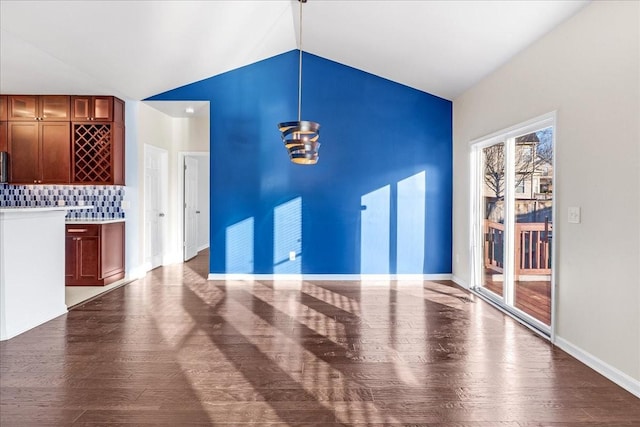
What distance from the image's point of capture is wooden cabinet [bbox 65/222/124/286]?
5.46 metres

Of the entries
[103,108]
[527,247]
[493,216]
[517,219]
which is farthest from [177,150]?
[527,247]

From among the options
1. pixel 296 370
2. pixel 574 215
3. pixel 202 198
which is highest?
pixel 202 198

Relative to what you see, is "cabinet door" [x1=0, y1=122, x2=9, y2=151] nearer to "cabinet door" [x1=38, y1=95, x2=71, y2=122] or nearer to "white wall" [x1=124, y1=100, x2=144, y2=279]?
"cabinet door" [x1=38, y1=95, x2=71, y2=122]

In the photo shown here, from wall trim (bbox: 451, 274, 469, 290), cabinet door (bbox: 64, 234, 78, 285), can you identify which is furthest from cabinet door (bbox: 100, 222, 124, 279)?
wall trim (bbox: 451, 274, 469, 290)

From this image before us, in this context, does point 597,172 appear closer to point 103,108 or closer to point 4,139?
→ point 103,108

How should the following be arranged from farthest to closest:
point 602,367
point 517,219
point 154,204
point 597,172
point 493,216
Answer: point 154,204 < point 493,216 < point 517,219 < point 597,172 < point 602,367

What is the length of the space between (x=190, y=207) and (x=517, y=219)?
6.20 meters

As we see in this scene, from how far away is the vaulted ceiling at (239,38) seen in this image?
373 centimetres

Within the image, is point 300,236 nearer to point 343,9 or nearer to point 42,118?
point 343,9

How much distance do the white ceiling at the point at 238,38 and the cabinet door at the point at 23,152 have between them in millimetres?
520

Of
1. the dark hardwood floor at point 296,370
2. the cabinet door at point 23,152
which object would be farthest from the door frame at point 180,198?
the dark hardwood floor at point 296,370

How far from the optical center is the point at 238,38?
5.22 meters

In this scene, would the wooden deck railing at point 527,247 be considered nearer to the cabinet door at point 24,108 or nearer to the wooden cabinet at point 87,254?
the wooden cabinet at point 87,254

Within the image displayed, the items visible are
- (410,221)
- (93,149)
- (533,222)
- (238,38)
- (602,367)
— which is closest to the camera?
(602,367)
